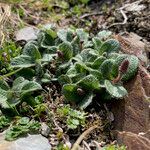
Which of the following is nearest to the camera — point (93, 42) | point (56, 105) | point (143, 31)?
point (56, 105)

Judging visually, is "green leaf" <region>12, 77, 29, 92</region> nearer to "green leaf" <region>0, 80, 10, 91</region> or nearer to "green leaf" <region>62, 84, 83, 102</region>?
"green leaf" <region>0, 80, 10, 91</region>

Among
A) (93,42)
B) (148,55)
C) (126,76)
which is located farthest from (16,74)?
(148,55)

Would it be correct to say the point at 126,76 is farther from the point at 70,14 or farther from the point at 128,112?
the point at 70,14

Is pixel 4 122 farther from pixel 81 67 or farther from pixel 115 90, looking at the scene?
pixel 115 90

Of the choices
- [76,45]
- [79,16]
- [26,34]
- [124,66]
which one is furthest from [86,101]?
[79,16]

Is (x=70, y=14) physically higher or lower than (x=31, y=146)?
higher
